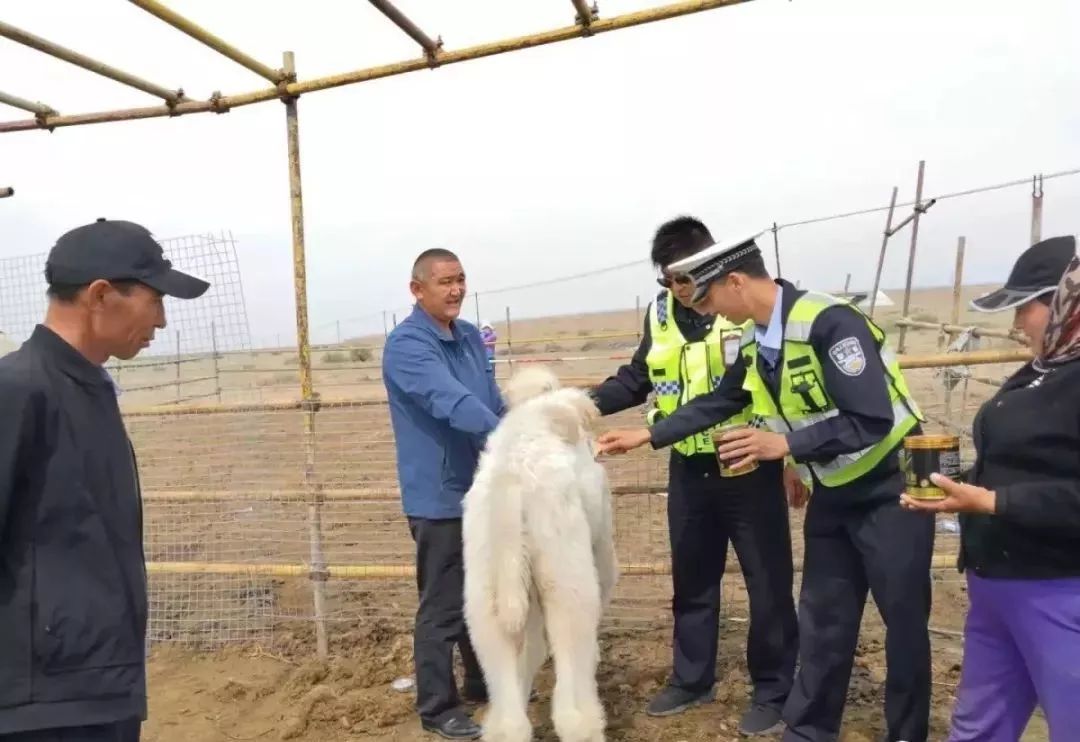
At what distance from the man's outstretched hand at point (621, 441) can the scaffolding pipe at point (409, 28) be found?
2.00 meters

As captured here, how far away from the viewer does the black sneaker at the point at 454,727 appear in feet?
11.5

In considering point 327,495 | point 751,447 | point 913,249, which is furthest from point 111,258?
point 913,249

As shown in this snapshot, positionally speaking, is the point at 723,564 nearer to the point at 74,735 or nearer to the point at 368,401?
the point at 368,401

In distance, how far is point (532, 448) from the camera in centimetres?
319

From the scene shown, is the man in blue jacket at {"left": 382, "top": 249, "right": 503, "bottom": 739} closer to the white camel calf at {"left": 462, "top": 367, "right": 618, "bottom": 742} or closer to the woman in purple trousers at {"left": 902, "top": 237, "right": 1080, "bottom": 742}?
the white camel calf at {"left": 462, "top": 367, "right": 618, "bottom": 742}

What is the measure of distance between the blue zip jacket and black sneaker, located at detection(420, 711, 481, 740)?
905 mm

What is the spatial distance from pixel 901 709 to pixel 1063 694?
92cm

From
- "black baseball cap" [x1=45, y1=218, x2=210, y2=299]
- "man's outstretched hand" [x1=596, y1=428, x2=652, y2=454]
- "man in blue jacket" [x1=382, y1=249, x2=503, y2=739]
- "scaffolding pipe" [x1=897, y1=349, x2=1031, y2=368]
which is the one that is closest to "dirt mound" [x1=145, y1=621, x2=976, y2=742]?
"man in blue jacket" [x1=382, y1=249, x2=503, y2=739]

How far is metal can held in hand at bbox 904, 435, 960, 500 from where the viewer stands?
7.64ft

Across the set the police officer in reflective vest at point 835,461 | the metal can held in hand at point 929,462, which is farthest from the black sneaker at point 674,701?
Result: the metal can held in hand at point 929,462

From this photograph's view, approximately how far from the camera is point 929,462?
7.66ft

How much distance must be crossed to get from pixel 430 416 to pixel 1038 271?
243cm

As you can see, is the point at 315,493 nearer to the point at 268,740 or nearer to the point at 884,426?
the point at 268,740

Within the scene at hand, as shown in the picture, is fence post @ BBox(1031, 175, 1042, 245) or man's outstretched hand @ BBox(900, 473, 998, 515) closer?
man's outstretched hand @ BBox(900, 473, 998, 515)
